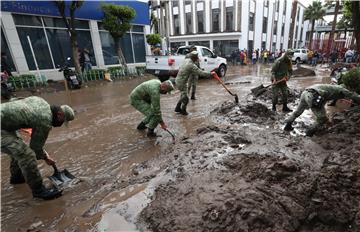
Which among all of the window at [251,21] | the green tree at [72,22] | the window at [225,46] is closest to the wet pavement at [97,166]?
the green tree at [72,22]

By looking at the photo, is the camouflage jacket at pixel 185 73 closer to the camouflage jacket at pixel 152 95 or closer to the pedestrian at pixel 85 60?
the camouflage jacket at pixel 152 95

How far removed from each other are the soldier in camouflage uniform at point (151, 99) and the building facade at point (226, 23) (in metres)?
23.9

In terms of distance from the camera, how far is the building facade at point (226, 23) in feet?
94.1

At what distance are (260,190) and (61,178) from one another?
8.85 feet

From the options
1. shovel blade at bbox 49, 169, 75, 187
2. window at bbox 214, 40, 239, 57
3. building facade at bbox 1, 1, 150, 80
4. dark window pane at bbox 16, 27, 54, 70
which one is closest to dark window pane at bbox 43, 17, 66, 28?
building facade at bbox 1, 1, 150, 80

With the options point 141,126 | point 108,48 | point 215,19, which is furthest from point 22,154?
point 215,19

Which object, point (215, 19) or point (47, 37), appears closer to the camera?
point (47, 37)

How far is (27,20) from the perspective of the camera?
11836 millimetres

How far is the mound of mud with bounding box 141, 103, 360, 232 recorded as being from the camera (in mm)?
2281

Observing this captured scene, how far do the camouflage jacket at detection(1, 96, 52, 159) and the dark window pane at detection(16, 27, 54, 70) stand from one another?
35.6ft

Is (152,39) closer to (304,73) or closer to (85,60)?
(85,60)

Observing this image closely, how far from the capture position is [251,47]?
1225 inches

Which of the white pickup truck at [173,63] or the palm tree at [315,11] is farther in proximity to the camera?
the palm tree at [315,11]

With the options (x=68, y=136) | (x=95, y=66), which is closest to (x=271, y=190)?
(x=68, y=136)
